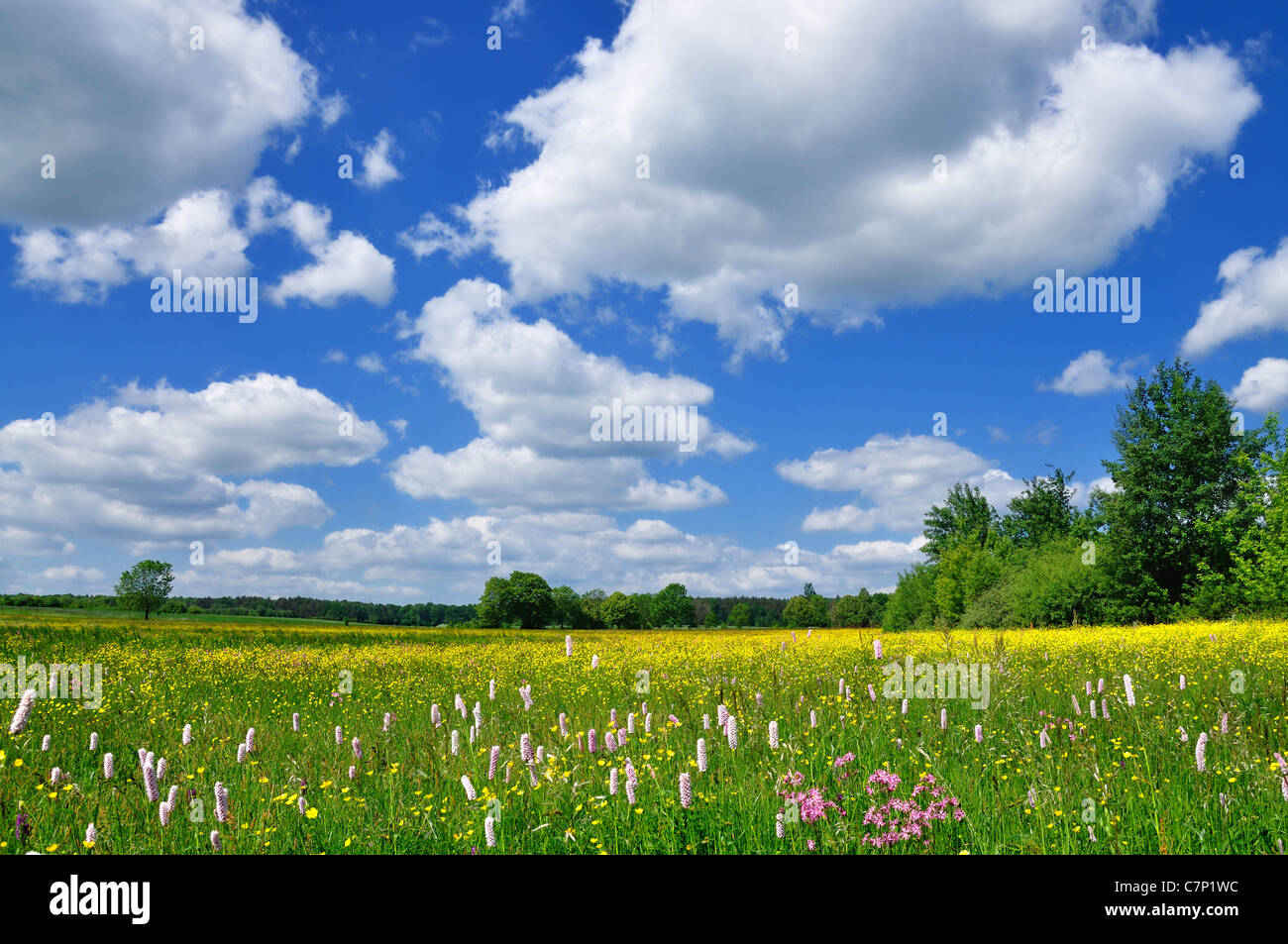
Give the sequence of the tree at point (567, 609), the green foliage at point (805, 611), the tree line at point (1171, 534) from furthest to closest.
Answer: the green foliage at point (805, 611) → the tree at point (567, 609) → the tree line at point (1171, 534)

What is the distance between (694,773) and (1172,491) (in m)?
49.7

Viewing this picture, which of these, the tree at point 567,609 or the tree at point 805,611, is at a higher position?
the tree at point 567,609

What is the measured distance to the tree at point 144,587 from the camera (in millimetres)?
99438

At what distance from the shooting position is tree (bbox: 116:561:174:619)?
99.4m

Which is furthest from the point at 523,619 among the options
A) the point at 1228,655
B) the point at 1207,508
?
the point at 1228,655

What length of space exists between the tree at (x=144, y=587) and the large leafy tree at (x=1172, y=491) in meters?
115

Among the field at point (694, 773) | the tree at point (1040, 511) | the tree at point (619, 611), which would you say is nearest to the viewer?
the field at point (694, 773)

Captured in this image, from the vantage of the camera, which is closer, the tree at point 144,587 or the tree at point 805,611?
the tree at point 144,587

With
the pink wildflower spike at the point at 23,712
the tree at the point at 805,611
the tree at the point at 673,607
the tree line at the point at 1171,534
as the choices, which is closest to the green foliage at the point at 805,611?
the tree at the point at 805,611

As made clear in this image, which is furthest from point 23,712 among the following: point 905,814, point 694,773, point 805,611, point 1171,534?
point 805,611

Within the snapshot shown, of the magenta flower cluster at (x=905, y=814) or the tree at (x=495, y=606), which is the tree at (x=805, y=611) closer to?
the tree at (x=495, y=606)

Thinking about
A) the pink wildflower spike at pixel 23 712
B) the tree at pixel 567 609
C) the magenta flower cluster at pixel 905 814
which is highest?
the pink wildflower spike at pixel 23 712
